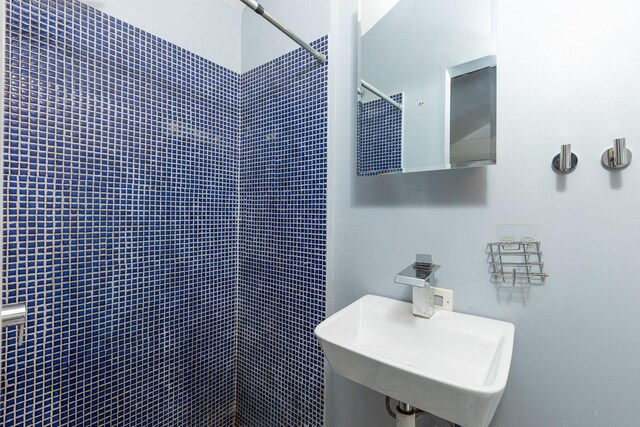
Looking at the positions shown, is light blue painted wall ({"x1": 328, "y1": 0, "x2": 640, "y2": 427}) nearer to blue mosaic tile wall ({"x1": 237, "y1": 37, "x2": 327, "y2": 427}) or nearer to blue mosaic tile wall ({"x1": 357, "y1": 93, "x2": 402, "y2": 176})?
blue mosaic tile wall ({"x1": 357, "y1": 93, "x2": 402, "y2": 176})

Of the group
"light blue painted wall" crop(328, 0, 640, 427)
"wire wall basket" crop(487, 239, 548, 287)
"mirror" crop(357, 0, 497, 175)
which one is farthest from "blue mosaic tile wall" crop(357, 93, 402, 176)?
"wire wall basket" crop(487, 239, 548, 287)

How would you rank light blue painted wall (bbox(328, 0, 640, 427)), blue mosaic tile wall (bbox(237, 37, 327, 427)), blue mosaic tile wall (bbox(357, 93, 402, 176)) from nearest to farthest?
light blue painted wall (bbox(328, 0, 640, 427)), blue mosaic tile wall (bbox(357, 93, 402, 176)), blue mosaic tile wall (bbox(237, 37, 327, 427))

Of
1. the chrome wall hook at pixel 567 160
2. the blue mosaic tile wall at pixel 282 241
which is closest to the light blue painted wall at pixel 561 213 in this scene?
the chrome wall hook at pixel 567 160

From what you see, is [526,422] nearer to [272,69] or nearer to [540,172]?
[540,172]

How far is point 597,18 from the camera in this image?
0.77m

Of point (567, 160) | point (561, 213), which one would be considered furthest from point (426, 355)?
point (567, 160)

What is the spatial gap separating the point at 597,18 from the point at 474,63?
0.94 feet

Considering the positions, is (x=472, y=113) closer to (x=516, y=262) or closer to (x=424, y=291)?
(x=516, y=262)

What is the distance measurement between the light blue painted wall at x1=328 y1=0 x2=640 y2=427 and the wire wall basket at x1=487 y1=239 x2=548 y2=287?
0.02 meters

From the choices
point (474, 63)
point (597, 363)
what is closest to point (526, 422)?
point (597, 363)

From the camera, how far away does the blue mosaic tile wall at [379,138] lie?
3.57 ft

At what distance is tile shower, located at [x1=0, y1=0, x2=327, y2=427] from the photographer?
956 millimetres

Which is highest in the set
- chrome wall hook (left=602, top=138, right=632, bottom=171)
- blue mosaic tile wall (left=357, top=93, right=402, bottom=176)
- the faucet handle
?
blue mosaic tile wall (left=357, top=93, right=402, bottom=176)

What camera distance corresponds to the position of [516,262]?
0.88m
